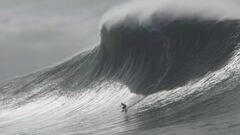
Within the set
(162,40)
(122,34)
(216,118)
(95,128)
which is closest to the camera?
(216,118)

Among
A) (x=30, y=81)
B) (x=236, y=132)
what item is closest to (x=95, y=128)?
(x=236, y=132)

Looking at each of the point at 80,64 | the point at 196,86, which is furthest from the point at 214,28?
the point at 80,64

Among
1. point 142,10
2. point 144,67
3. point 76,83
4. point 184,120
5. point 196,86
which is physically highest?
point 142,10

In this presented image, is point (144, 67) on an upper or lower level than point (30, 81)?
lower

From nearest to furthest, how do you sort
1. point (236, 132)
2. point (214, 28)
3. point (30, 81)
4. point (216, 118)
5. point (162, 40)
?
point (236, 132) < point (216, 118) < point (214, 28) < point (162, 40) < point (30, 81)

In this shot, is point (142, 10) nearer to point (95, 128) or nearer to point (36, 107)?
point (36, 107)

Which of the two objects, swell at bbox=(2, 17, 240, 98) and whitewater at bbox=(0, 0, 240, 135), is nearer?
whitewater at bbox=(0, 0, 240, 135)

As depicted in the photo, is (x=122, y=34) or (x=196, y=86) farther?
(x=122, y=34)

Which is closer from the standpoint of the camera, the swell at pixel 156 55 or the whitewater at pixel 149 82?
the whitewater at pixel 149 82
